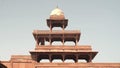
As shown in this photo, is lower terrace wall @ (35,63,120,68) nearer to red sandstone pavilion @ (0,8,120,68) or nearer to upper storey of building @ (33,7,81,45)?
red sandstone pavilion @ (0,8,120,68)

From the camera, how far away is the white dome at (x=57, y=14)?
6137cm

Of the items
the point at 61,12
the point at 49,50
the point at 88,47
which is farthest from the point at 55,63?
the point at 61,12

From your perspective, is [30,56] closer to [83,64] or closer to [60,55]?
[60,55]

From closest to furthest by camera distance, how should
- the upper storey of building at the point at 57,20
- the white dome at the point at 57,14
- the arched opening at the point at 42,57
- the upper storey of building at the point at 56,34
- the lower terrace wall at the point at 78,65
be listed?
the lower terrace wall at the point at 78,65 → the arched opening at the point at 42,57 → the upper storey of building at the point at 56,34 → the upper storey of building at the point at 57,20 → the white dome at the point at 57,14

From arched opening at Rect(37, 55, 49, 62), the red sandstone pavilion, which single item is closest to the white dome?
the red sandstone pavilion

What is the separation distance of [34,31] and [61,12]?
25.5 feet

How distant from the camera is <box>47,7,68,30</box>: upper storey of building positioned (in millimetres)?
60969

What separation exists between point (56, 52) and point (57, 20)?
7.97 metres

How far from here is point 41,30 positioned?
58781mm

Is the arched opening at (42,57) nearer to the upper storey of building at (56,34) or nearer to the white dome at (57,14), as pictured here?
the upper storey of building at (56,34)

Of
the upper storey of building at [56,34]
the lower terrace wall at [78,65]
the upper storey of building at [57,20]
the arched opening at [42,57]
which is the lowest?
the lower terrace wall at [78,65]

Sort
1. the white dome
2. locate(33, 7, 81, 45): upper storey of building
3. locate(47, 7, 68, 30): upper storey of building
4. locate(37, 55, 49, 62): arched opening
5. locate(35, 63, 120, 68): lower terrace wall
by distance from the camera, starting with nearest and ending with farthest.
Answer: locate(35, 63, 120, 68): lower terrace wall
locate(37, 55, 49, 62): arched opening
locate(33, 7, 81, 45): upper storey of building
locate(47, 7, 68, 30): upper storey of building
the white dome

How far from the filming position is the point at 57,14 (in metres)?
61.8

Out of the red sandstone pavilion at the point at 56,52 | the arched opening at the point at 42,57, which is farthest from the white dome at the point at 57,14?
the arched opening at the point at 42,57
